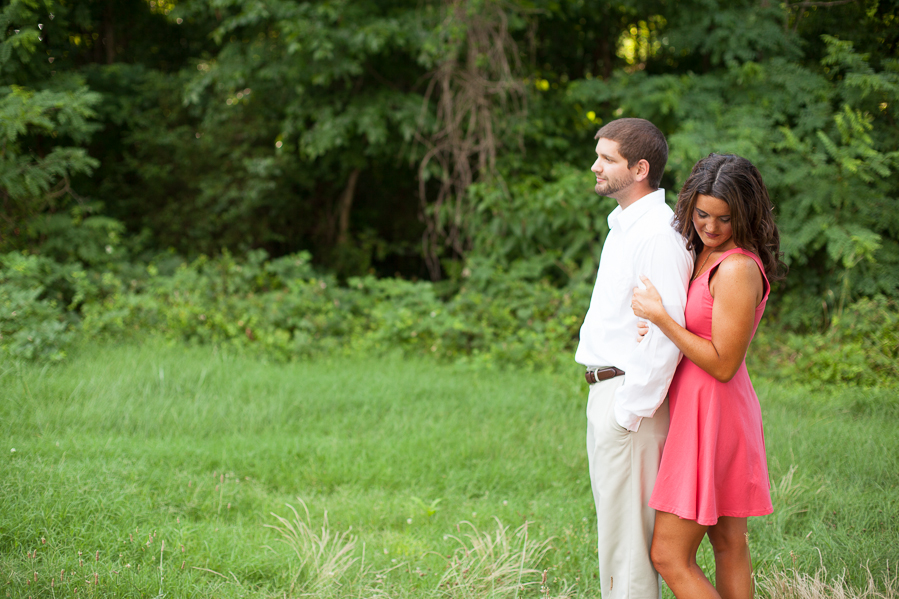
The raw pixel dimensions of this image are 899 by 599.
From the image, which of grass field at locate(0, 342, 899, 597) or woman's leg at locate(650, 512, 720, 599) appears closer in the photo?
woman's leg at locate(650, 512, 720, 599)

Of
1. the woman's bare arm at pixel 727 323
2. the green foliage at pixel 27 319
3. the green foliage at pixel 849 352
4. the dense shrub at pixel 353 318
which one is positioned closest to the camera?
the woman's bare arm at pixel 727 323

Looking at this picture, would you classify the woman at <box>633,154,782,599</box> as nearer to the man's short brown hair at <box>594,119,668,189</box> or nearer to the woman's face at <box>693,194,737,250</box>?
the woman's face at <box>693,194,737,250</box>

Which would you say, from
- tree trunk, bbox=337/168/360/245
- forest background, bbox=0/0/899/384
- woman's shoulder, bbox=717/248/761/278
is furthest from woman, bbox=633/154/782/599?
tree trunk, bbox=337/168/360/245

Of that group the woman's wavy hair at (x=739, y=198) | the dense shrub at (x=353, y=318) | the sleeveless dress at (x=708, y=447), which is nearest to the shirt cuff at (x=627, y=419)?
the sleeveless dress at (x=708, y=447)

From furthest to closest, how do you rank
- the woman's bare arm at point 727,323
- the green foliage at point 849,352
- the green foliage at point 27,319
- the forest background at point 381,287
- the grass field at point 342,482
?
the green foliage at point 849,352 → the green foliage at point 27,319 → the forest background at point 381,287 → the grass field at point 342,482 → the woman's bare arm at point 727,323

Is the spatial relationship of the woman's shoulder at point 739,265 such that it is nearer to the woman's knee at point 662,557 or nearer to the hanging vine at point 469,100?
the woman's knee at point 662,557

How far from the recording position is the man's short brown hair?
2.26 metres

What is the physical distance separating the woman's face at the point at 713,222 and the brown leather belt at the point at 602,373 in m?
0.55

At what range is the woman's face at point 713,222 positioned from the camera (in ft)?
6.61

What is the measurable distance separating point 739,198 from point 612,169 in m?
0.48

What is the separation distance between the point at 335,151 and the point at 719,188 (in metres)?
7.74

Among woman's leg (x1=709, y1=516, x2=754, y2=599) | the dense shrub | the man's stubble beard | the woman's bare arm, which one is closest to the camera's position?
the woman's bare arm

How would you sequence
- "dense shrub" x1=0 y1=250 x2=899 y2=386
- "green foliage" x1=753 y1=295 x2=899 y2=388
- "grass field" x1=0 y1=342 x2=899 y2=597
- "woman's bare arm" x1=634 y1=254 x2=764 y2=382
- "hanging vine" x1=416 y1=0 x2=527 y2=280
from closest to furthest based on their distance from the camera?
1. "woman's bare arm" x1=634 y1=254 x2=764 y2=382
2. "grass field" x1=0 y1=342 x2=899 y2=597
3. "green foliage" x1=753 y1=295 x2=899 y2=388
4. "dense shrub" x1=0 y1=250 x2=899 y2=386
5. "hanging vine" x1=416 y1=0 x2=527 y2=280

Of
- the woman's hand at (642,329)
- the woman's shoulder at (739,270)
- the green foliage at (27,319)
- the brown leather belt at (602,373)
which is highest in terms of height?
the woman's shoulder at (739,270)
